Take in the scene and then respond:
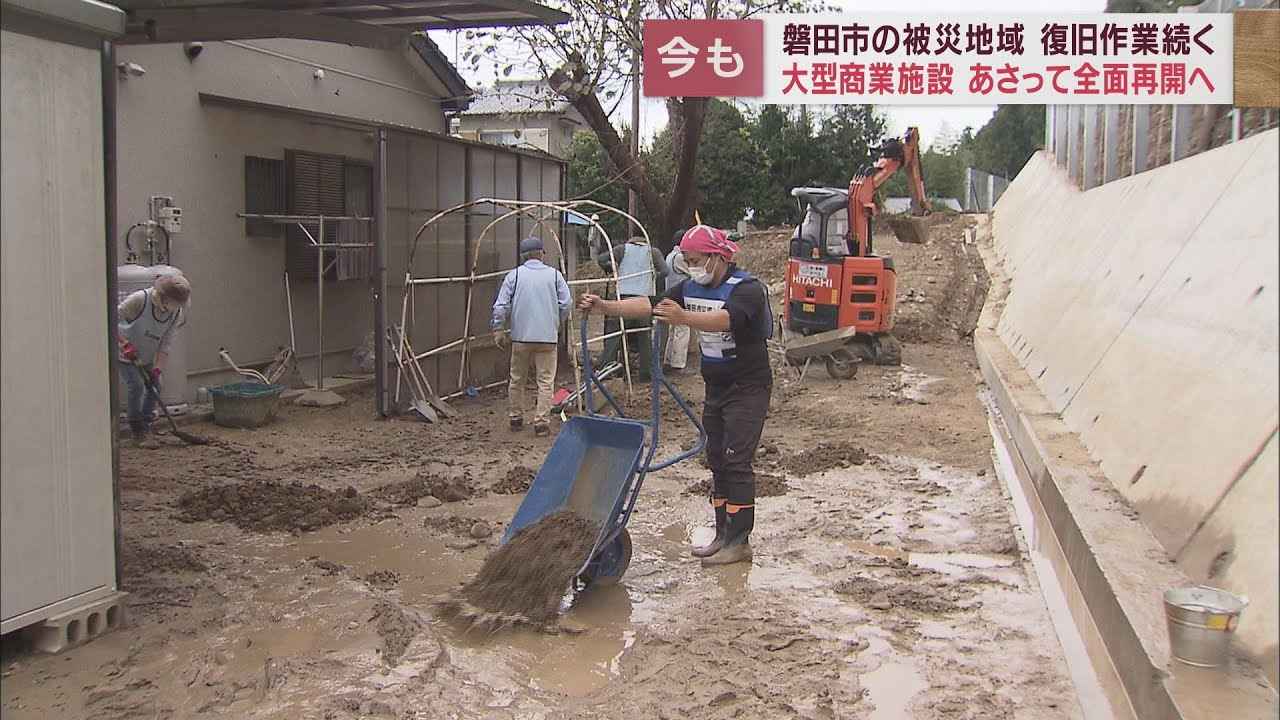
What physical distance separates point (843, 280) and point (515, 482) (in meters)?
6.28

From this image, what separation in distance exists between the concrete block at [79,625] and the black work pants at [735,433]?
9.76ft

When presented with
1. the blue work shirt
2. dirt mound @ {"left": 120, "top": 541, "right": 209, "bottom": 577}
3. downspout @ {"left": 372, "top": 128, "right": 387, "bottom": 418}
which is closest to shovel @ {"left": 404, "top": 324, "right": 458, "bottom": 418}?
downspout @ {"left": 372, "top": 128, "right": 387, "bottom": 418}

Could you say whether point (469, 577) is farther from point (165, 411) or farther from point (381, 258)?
point (381, 258)

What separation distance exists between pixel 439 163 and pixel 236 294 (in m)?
2.37

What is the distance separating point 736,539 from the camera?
5801 millimetres

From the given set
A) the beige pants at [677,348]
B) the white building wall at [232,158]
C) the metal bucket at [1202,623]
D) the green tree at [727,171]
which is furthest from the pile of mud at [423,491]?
the green tree at [727,171]

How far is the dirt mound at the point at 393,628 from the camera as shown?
14.6ft

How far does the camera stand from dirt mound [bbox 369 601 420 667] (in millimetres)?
4462

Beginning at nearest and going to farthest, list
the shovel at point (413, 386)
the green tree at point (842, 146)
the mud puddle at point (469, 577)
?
the mud puddle at point (469, 577), the shovel at point (413, 386), the green tree at point (842, 146)

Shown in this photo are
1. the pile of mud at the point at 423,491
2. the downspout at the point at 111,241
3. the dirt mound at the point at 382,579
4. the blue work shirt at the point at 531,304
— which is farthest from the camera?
the blue work shirt at the point at 531,304

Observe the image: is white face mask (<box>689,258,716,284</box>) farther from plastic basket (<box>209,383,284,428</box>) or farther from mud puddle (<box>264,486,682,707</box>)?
plastic basket (<box>209,383,284,428</box>)

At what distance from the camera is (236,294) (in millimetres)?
10398

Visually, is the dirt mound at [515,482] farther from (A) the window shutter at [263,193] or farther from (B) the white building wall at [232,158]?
(A) the window shutter at [263,193]

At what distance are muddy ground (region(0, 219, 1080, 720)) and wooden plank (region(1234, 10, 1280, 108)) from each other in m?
2.55
